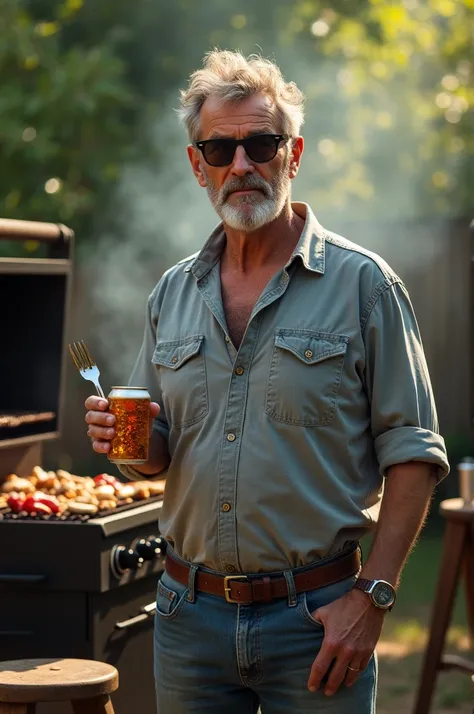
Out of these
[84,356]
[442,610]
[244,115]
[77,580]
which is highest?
[244,115]

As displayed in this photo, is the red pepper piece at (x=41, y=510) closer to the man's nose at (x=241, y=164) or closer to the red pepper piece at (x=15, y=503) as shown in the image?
the red pepper piece at (x=15, y=503)

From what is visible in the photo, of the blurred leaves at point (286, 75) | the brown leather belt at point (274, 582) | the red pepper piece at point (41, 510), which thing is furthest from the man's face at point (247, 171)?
the blurred leaves at point (286, 75)

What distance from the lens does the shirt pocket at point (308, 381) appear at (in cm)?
255

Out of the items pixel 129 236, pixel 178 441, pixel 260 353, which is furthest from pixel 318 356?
pixel 129 236

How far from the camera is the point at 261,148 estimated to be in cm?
269

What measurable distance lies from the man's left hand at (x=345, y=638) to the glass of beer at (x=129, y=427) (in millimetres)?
533

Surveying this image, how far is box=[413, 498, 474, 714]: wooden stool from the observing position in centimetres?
519

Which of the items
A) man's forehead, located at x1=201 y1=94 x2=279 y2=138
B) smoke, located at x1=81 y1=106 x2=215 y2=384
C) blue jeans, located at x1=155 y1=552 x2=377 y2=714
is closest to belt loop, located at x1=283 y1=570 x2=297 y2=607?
blue jeans, located at x1=155 y1=552 x2=377 y2=714

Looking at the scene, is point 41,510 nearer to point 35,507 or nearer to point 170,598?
point 35,507

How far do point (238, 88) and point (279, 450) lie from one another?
2.75 feet

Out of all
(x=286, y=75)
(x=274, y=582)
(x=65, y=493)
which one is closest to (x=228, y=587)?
(x=274, y=582)

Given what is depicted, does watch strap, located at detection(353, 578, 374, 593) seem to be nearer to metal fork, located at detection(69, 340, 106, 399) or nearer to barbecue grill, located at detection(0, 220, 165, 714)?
metal fork, located at detection(69, 340, 106, 399)

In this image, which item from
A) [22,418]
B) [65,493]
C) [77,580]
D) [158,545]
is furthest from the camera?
[22,418]

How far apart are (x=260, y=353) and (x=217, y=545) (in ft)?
1.44
